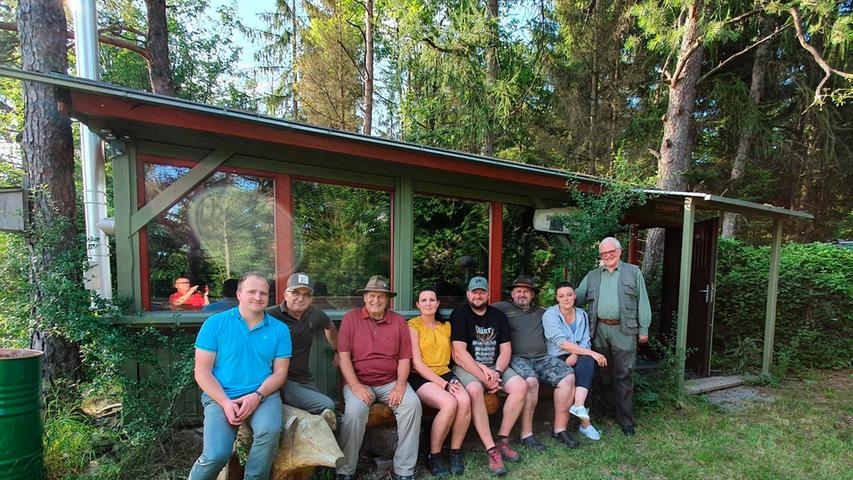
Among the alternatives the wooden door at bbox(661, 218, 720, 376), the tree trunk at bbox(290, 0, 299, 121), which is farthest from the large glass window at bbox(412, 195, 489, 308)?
the tree trunk at bbox(290, 0, 299, 121)

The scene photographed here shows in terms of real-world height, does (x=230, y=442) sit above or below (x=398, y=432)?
above

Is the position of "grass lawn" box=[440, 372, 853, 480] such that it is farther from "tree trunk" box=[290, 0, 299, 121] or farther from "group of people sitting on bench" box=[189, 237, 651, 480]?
"tree trunk" box=[290, 0, 299, 121]

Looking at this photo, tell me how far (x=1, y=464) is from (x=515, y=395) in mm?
2974

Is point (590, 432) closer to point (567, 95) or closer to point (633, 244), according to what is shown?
point (633, 244)

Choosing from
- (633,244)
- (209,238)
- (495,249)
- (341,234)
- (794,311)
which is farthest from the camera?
(633,244)

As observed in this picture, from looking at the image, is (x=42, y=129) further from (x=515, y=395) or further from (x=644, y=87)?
(x=644, y=87)

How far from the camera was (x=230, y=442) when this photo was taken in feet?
6.89

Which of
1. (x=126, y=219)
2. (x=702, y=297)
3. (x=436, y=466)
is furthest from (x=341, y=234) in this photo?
(x=702, y=297)

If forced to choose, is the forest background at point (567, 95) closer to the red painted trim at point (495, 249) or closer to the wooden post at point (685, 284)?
the red painted trim at point (495, 249)

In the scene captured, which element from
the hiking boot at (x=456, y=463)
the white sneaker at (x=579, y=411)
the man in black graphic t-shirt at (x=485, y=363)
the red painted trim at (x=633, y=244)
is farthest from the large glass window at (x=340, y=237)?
the red painted trim at (x=633, y=244)

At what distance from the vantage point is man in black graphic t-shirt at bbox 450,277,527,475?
2.79 metres

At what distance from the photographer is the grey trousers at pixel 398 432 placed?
8.13ft

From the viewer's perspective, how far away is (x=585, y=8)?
7.84 meters

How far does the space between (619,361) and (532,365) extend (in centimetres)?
78
